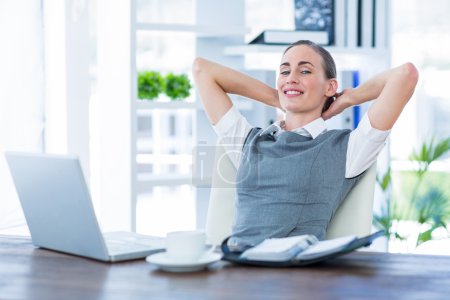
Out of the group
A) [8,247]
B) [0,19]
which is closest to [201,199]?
[0,19]

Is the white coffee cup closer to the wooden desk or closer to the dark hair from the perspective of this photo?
the wooden desk

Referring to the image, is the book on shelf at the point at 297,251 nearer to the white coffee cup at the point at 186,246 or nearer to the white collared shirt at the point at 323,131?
the white coffee cup at the point at 186,246

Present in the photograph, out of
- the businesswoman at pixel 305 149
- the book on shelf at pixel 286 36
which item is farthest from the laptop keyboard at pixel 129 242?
the book on shelf at pixel 286 36

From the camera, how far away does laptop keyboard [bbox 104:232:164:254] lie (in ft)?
5.76

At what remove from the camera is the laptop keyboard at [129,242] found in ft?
5.76

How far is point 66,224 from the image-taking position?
1.72m

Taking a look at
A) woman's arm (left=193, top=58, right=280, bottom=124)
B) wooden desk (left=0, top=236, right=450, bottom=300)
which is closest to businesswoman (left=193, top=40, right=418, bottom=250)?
woman's arm (left=193, top=58, right=280, bottom=124)

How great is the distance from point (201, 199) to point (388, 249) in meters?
1.16

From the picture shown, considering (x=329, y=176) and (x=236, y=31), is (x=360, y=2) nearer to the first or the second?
(x=236, y=31)

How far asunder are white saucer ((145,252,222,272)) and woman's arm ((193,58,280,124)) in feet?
3.03

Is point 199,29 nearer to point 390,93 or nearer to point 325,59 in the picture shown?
point 325,59

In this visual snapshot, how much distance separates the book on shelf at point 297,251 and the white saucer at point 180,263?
0.05 meters

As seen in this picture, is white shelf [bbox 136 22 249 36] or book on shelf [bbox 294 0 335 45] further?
book on shelf [bbox 294 0 335 45]

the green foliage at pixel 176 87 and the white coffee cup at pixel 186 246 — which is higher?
the green foliage at pixel 176 87
